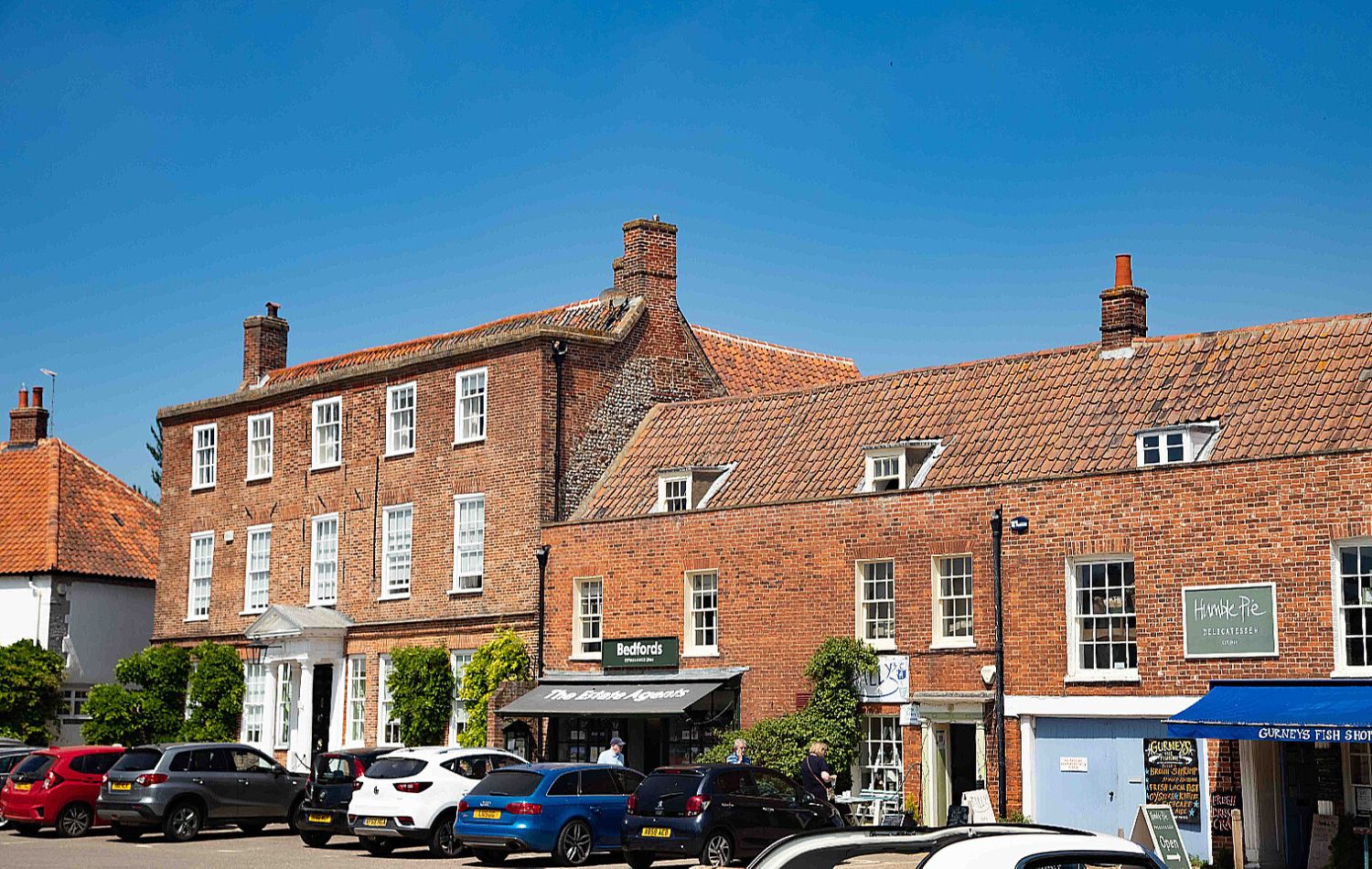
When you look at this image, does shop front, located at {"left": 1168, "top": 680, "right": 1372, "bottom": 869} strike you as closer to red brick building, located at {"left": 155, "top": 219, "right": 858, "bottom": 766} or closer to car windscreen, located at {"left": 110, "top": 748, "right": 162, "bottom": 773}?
red brick building, located at {"left": 155, "top": 219, "right": 858, "bottom": 766}

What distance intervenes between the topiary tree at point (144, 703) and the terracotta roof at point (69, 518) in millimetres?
5480

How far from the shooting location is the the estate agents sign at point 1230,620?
23.1 meters

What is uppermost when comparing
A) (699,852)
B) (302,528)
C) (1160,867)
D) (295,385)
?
(295,385)

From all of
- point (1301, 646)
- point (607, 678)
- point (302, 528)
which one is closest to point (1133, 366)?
point (1301, 646)

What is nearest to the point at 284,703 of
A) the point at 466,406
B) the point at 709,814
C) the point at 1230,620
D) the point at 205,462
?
the point at 205,462

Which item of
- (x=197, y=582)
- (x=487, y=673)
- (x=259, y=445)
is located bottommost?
(x=487, y=673)

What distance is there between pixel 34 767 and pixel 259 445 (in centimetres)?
1442

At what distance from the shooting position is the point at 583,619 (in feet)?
108

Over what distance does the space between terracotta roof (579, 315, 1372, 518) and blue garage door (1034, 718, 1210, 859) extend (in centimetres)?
376

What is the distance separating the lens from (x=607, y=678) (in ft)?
103

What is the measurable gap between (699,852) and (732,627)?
29.3ft

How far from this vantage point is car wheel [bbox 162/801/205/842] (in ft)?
89.0

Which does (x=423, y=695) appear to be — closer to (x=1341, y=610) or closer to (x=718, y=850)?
(x=718, y=850)

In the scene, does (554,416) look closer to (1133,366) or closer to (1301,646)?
(1133,366)
